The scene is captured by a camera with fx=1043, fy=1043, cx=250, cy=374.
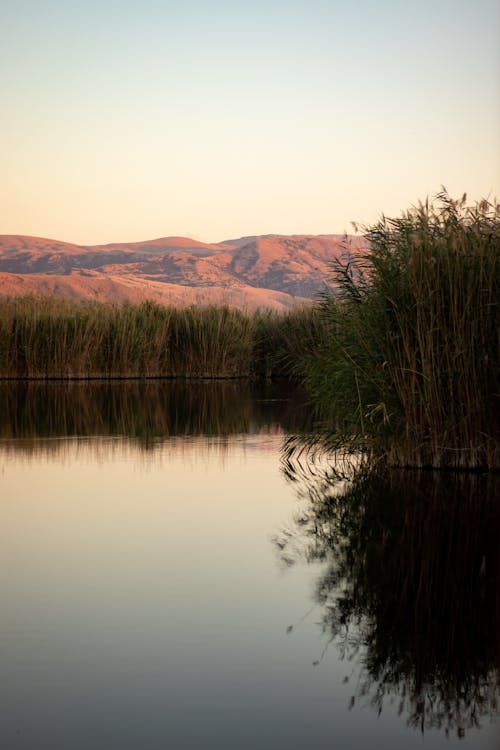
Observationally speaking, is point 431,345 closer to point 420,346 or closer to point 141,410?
point 420,346

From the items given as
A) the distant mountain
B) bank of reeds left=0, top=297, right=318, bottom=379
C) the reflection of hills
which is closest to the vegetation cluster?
the reflection of hills

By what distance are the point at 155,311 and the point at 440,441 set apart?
1878 centimetres

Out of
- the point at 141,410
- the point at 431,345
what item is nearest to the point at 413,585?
the point at 431,345

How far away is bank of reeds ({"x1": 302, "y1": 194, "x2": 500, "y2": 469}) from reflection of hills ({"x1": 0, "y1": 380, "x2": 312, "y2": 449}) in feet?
12.3

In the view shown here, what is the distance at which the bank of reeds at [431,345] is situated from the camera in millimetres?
9023

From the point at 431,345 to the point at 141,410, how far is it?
27.0ft

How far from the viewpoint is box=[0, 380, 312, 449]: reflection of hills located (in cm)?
1370

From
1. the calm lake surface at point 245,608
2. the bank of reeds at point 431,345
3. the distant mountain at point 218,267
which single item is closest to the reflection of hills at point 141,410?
the calm lake surface at point 245,608

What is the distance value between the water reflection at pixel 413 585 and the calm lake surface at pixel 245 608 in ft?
0.04

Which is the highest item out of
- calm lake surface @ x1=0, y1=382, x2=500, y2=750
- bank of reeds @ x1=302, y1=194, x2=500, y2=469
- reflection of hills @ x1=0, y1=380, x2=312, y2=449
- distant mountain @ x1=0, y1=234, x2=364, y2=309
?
distant mountain @ x1=0, y1=234, x2=364, y2=309

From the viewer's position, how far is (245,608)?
17.0 feet

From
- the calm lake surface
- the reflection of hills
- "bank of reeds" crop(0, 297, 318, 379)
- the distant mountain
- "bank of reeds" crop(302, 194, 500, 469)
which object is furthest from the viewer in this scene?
the distant mountain

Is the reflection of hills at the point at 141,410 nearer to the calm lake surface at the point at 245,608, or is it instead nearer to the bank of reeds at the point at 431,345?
the calm lake surface at the point at 245,608

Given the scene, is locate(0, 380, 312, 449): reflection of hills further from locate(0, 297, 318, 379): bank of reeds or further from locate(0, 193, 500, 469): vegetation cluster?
locate(0, 193, 500, 469): vegetation cluster
